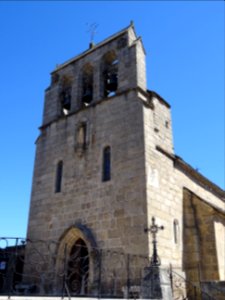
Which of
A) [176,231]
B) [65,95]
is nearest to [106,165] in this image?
[176,231]

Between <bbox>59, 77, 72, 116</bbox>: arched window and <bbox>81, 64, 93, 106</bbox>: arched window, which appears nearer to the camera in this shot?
<bbox>81, 64, 93, 106</bbox>: arched window

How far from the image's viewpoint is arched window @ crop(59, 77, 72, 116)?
1622 centimetres

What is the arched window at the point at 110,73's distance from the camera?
48.9 ft

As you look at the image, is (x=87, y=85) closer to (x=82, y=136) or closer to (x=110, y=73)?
(x=110, y=73)

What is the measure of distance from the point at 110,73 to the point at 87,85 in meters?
1.42

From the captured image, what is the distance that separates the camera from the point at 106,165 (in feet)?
41.7

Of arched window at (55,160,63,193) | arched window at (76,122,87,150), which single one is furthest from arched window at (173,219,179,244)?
arched window at (55,160,63,193)

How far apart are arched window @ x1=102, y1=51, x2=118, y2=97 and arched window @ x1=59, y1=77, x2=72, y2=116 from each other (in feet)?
7.22

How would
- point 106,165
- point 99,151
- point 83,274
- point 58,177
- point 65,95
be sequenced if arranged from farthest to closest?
point 65,95
point 58,177
point 99,151
point 106,165
point 83,274

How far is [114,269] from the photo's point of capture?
10.6 meters

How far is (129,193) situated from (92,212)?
69.2 inches

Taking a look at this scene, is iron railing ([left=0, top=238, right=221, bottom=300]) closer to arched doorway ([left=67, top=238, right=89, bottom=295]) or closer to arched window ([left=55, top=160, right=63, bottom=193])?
arched doorway ([left=67, top=238, right=89, bottom=295])

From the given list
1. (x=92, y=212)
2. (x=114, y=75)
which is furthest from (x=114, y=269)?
(x=114, y=75)

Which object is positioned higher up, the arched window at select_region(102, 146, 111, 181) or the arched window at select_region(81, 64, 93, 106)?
the arched window at select_region(81, 64, 93, 106)
